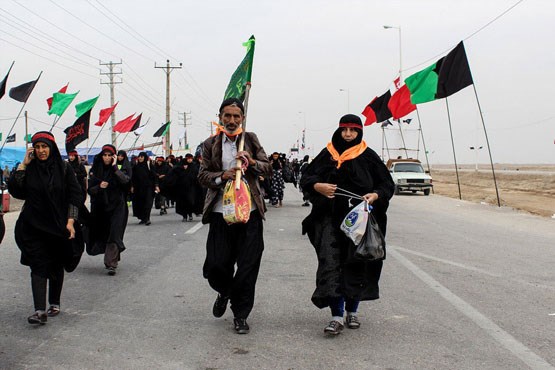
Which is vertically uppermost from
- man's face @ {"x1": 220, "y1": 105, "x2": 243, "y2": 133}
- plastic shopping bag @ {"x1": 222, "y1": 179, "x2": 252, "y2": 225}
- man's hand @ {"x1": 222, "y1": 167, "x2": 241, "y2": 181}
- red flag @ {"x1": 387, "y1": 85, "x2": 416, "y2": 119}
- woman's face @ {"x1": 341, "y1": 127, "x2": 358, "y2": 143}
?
red flag @ {"x1": 387, "y1": 85, "x2": 416, "y2": 119}

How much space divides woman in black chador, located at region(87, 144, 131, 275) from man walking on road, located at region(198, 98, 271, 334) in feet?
10.9

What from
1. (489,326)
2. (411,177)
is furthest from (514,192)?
(489,326)

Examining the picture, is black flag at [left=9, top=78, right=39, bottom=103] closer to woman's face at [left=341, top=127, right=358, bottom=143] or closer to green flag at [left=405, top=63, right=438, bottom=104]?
green flag at [left=405, top=63, right=438, bottom=104]

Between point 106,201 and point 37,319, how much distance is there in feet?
10.7

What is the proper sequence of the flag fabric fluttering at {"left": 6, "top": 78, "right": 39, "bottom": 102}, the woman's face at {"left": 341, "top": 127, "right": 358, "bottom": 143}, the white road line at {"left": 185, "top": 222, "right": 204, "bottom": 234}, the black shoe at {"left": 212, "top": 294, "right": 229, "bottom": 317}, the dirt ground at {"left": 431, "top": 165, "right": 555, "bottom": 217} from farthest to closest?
the dirt ground at {"left": 431, "top": 165, "right": 555, "bottom": 217} → the flag fabric fluttering at {"left": 6, "top": 78, "right": 39, "bottom": 102} → the white road line at {"left": 185, "top": 222, "right": 204, "bottom": 234} → the black shoe at {"left": 212, "top": 294, "right": 229, "bottom": 317} → the woman's face at {"left": 341, "top": 127, "right": 358, "bottom": 143}

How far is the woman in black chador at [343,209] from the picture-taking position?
518cm

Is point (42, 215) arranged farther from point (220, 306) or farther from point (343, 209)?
point (343, 209)

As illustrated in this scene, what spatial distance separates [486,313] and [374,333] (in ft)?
4.34

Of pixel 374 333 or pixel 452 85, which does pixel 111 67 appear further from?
pixel 374 333

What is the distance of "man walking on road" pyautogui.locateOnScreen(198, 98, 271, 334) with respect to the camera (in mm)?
5250

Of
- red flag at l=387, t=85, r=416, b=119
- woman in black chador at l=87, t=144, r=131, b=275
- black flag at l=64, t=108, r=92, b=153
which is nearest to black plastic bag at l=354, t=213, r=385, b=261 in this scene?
woman in black chador at l=87, t=144, r=131, b=275

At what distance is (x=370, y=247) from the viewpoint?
16.6 ft

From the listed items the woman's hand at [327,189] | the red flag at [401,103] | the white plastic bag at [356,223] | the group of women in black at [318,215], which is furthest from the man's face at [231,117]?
the red flag at [401,103]

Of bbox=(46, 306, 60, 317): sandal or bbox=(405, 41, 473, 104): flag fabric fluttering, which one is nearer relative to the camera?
bbox=(46, 306, 60, 317): sandal
